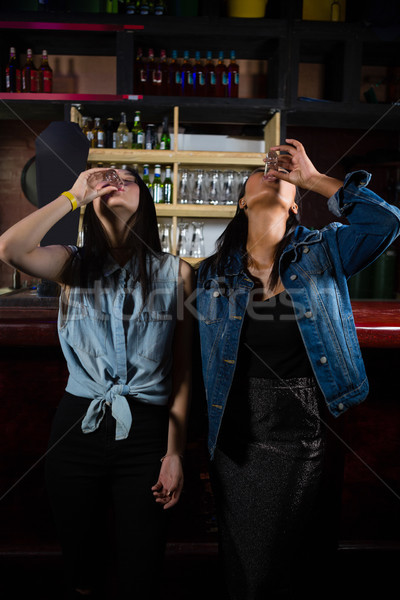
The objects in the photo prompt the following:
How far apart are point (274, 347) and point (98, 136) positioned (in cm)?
280

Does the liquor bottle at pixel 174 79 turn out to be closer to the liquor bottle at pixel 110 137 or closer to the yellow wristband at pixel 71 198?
the liquor bottle at pixel 110 137

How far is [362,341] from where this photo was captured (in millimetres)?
1609

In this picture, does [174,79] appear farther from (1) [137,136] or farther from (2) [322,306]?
(2) [322,306]

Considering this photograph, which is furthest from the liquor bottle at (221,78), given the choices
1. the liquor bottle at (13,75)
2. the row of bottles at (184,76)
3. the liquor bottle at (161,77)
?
the liquor bottle at (13,75)

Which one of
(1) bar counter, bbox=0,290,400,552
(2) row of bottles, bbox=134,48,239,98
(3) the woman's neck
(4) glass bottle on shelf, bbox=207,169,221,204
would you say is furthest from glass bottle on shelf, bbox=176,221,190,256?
(3) the woman's neck

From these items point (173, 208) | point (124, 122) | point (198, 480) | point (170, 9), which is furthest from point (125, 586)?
point (170, 9)

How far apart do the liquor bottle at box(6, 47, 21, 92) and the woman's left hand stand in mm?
3411

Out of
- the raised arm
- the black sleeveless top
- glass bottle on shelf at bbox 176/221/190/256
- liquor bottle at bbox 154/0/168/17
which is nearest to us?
the raised arm

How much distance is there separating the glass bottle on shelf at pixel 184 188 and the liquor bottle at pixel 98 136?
633 millimetres

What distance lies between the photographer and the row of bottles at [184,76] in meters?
3.56

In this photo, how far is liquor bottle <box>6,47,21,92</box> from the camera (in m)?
3.56

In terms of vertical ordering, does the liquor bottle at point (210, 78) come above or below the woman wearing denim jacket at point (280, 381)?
above

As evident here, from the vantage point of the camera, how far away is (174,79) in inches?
142

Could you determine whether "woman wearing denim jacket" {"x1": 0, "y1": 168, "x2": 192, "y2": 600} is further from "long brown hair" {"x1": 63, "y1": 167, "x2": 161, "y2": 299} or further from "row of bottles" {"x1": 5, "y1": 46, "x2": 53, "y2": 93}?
"row of bottles" {"x1": 5, "y1": 46, "x2": 53, "y2": 93}
